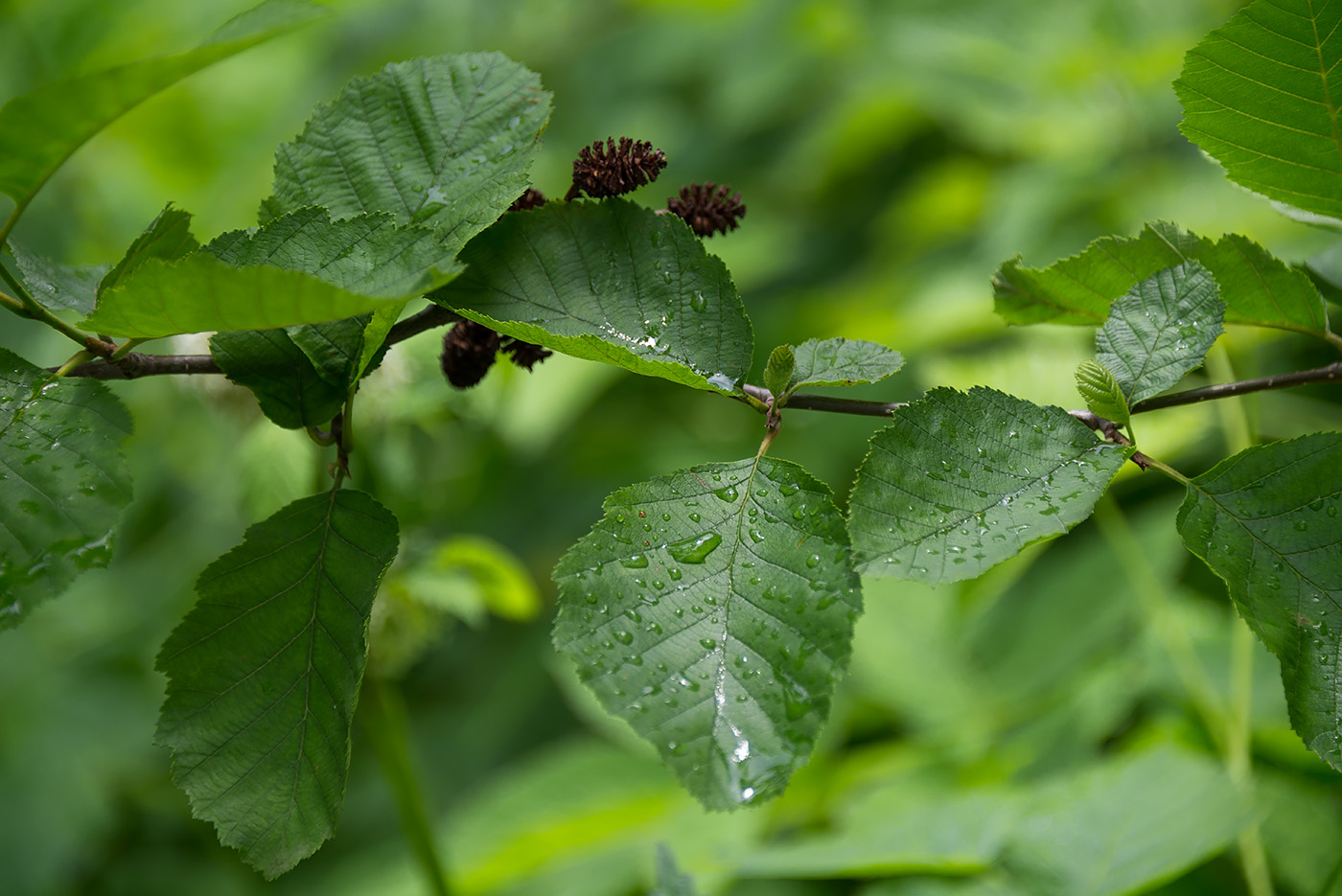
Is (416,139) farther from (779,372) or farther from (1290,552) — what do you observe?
(1290,552)

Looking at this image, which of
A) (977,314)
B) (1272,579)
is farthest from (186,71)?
(977,314)

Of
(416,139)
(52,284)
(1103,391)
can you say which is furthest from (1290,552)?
(52,284)

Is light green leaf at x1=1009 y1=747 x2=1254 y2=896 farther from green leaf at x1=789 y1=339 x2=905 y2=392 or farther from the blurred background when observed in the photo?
green leaf at x1=789 y1=339 x2=905 y2=392

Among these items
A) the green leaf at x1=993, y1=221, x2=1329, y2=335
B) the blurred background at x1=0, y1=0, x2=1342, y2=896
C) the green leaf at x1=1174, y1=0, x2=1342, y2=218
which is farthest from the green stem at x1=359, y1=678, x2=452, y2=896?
the green leaf at x1=1174, y1=0, x2=1342, y2=218

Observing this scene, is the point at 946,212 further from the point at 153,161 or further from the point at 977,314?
the point at 153,161

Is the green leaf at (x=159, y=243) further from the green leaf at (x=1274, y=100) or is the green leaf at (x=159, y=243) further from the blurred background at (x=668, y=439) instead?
the green leaf at (x=1274, y=100)

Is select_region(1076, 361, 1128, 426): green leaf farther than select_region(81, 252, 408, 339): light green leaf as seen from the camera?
Yes
